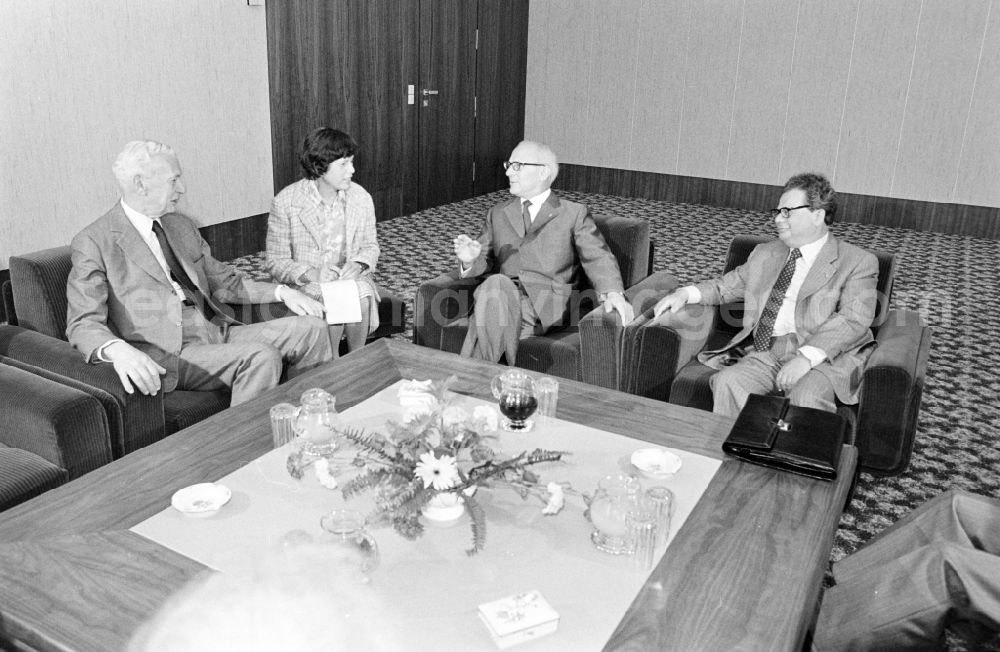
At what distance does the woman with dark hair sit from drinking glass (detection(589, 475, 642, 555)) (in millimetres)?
2280

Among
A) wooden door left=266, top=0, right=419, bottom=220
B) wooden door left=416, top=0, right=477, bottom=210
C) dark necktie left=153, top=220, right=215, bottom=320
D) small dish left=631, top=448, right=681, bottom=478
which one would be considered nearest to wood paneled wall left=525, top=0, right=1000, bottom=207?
wooden door left=416, top=0, right=477, bottom=210

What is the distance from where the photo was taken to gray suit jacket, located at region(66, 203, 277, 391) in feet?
10.0

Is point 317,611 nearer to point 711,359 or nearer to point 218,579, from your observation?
point 218,579

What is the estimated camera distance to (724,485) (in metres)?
2.23

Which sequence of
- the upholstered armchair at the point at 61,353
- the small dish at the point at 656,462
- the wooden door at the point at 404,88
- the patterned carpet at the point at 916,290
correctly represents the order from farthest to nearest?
1. the wooden door at the point at 404,88
2. the patterned carpet at the point at 916,290
3. the upholstered armchair at the point at 61,353
4. the small dish at the point at 656,462

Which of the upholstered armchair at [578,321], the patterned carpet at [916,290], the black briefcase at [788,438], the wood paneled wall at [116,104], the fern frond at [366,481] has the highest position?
the wood paneled wall at [116,104]

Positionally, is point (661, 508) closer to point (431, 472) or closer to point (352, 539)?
point (431, 472)

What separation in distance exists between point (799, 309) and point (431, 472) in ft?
7.28

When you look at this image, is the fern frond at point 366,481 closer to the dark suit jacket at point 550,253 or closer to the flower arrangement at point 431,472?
the flower arrangement at point 431,472

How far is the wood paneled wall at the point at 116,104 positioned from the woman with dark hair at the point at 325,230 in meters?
2.35

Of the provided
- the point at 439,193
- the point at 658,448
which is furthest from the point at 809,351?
the point at 439,193

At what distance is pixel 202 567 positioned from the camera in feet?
5.82

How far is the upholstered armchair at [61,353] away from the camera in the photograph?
9.46 ft

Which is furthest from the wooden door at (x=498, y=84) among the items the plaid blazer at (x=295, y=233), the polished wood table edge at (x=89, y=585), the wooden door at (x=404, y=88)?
the polished wood table edge at (x=89, y=585)
